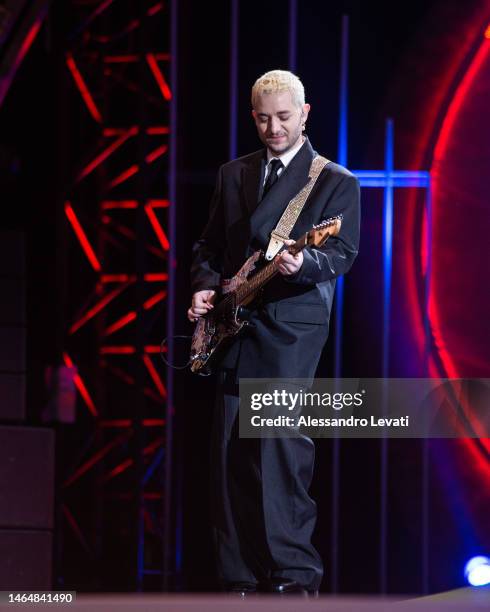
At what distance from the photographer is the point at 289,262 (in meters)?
3.03

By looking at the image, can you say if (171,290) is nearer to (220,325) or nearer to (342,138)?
(342,138)

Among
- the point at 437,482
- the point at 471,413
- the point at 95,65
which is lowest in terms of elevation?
the point at 437,482

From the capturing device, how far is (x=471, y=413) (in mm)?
4539

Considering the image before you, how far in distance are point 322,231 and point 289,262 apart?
5.1 inches

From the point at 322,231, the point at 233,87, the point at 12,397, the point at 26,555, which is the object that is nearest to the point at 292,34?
the point at 233,87

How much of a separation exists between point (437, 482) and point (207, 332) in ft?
6.09

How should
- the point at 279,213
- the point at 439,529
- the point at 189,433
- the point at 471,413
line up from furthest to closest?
the point at 189,433 → the point at 439,529 → the point at 471,413 → the point at 279,213

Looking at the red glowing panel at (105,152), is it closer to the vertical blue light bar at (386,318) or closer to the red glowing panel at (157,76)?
the red glowing panel at (157,76)

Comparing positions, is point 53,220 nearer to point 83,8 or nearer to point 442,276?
point 83,8

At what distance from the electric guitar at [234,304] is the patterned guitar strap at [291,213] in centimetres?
5

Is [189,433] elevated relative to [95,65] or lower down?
lower down

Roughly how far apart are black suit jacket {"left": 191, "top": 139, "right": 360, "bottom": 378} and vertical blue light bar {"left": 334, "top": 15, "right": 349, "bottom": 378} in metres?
1.43

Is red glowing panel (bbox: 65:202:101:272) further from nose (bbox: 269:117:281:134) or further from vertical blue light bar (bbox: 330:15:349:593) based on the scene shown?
nose (bbox: 269:117:281:134)

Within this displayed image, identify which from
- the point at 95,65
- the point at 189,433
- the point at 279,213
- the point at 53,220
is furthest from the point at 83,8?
the point at 279,213
